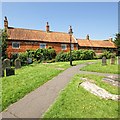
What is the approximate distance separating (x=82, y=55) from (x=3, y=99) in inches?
1140

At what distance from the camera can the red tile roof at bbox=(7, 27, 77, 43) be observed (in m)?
37.5

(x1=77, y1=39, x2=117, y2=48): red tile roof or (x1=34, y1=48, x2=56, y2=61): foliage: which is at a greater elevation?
(x1=77, y1=39, x2=117, y2=48): red tile roof

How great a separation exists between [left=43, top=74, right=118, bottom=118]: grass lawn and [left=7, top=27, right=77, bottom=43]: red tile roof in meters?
29.3

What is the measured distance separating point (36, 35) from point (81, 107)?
111 ft

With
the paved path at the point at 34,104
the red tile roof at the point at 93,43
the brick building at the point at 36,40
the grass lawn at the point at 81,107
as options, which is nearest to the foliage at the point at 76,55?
the brick building at the point at 36,40

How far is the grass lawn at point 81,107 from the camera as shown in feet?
23.2

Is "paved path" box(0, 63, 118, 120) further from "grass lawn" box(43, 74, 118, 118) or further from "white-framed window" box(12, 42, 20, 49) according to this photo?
"white-framed window" box(12, 42, 20, 49)

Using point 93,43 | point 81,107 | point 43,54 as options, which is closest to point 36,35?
point 43,54

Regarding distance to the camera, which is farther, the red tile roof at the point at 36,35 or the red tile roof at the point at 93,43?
the red tile roof at the point at 93,43

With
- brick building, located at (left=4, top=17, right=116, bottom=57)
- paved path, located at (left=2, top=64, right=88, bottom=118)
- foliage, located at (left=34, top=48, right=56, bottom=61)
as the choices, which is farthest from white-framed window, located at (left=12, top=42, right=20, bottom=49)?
paved path, located at (left=2, top=64, right=88, bottom=118)

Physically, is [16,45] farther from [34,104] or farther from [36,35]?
[34,104]

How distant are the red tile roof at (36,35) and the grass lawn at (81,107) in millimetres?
29269

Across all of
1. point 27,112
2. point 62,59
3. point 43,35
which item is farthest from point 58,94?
point 43,35

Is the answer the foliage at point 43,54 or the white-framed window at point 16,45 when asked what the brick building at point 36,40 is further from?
the foliage at point 43,54
